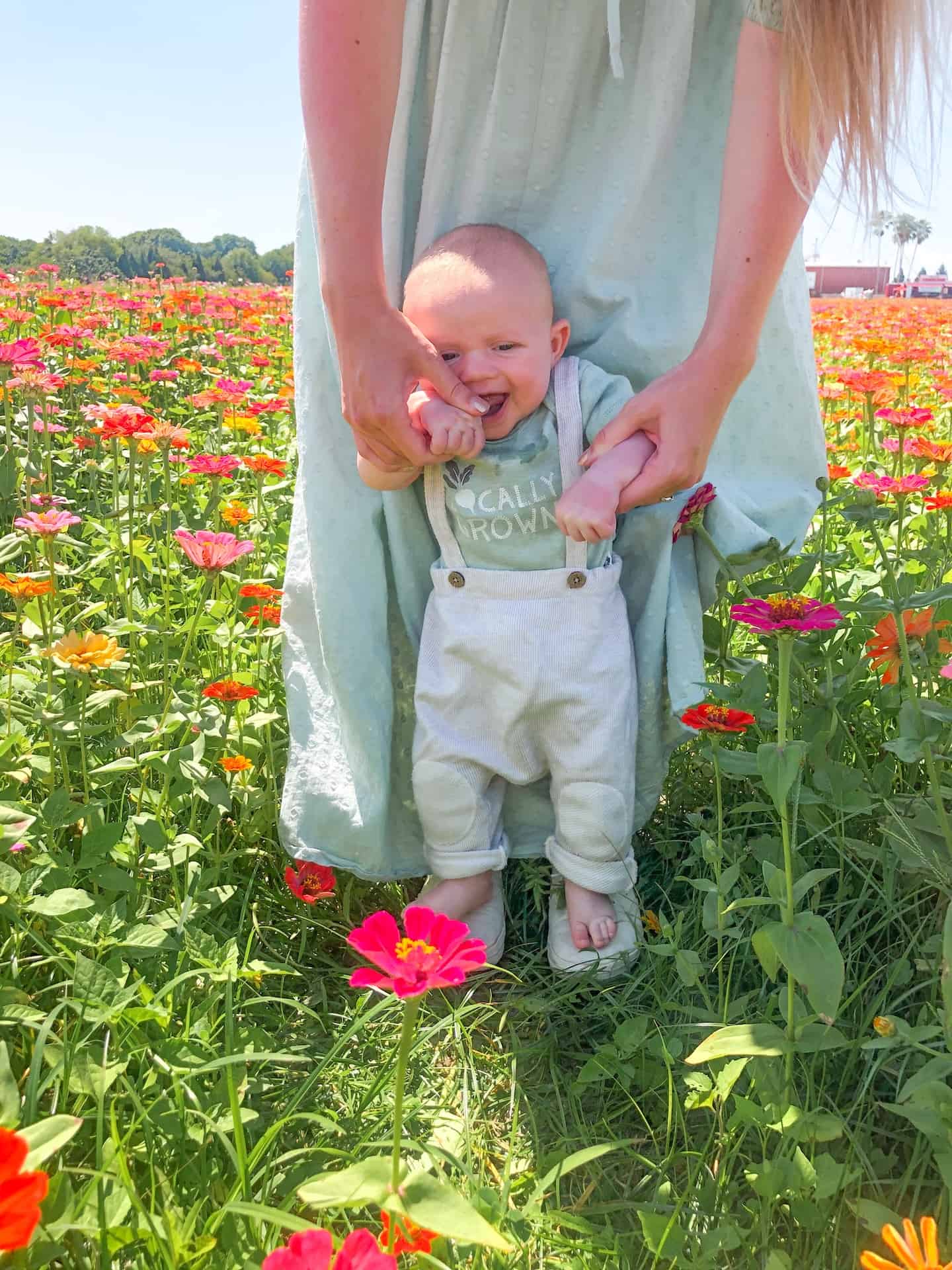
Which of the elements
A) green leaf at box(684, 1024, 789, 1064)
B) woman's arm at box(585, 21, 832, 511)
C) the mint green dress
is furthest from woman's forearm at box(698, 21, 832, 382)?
green leaf at box(684, 1024, 789, 1064)

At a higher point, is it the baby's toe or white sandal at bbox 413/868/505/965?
the baby's toe

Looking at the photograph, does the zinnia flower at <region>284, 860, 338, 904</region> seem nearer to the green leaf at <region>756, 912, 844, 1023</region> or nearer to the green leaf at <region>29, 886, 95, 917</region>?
the green leaf at <region>29, 886, 95, 917</region>

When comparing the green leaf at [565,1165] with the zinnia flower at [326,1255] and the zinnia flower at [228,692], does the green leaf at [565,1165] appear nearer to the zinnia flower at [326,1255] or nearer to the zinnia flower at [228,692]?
the zinnia flower at [326,1255]

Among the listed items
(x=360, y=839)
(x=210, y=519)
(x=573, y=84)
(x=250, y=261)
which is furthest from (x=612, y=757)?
(x=250, y=261)

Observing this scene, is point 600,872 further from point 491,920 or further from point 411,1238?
point 411,1238

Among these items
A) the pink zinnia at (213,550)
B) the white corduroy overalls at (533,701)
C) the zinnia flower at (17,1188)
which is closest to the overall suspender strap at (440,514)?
the white corduroy overalls at (533,701)

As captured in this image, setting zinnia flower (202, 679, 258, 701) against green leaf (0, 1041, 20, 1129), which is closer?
green leaf (0, 1041, 20, 1129)

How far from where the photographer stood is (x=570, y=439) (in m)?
1.27

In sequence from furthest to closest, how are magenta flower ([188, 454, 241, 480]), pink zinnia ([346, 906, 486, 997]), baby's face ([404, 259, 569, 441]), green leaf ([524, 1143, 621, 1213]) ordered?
magenta flower ([188, 454, 241, 480]) < baby's face ([404, 259, 569, 441]) < green leaf ([524, 1143, 621, 1213]) < pink zinnia ([346, 906, 486, 997])

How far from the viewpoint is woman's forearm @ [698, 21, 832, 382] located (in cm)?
122

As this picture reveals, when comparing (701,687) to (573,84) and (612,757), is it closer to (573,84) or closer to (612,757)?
(612,757)

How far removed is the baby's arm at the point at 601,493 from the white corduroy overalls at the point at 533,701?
0.06 m

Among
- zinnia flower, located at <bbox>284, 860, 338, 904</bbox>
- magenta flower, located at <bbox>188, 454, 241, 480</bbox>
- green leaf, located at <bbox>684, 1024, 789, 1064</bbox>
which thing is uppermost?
magenta flower, located at <bbox>188, 454, 241, 480</bbox>

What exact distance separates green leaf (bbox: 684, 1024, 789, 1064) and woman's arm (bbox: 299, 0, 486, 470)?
2.19 ft
